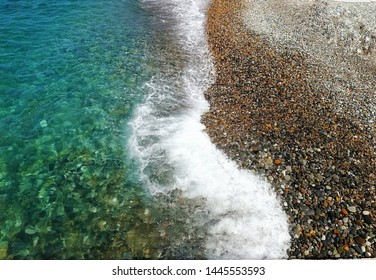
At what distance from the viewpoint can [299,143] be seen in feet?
49.1

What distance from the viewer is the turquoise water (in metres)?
11.8

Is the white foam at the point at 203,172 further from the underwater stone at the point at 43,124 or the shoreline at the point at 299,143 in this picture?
the underwater stone at the point at 43,124

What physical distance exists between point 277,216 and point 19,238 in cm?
963

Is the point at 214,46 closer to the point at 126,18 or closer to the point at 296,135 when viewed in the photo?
the point at 126,18

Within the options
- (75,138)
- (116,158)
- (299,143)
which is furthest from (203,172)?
(75,138)

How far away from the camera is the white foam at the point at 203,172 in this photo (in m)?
11.8

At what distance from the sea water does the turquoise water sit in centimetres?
5

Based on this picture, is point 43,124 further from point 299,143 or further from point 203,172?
point 299,143

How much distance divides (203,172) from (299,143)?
15.5ft

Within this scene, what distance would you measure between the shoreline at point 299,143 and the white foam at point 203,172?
51 centimetres

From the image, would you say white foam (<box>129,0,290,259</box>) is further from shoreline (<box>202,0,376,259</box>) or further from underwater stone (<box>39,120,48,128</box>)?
underwater stone (<box>39,120,48,128</box>)

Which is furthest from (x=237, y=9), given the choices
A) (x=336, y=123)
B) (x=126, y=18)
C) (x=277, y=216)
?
(x=277, y=216)

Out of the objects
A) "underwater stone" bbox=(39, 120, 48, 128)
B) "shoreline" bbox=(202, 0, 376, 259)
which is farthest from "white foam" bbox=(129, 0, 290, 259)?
"underwater stone" bbox=(39, 120, 48, 128)

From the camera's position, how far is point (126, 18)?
85.7 feet
